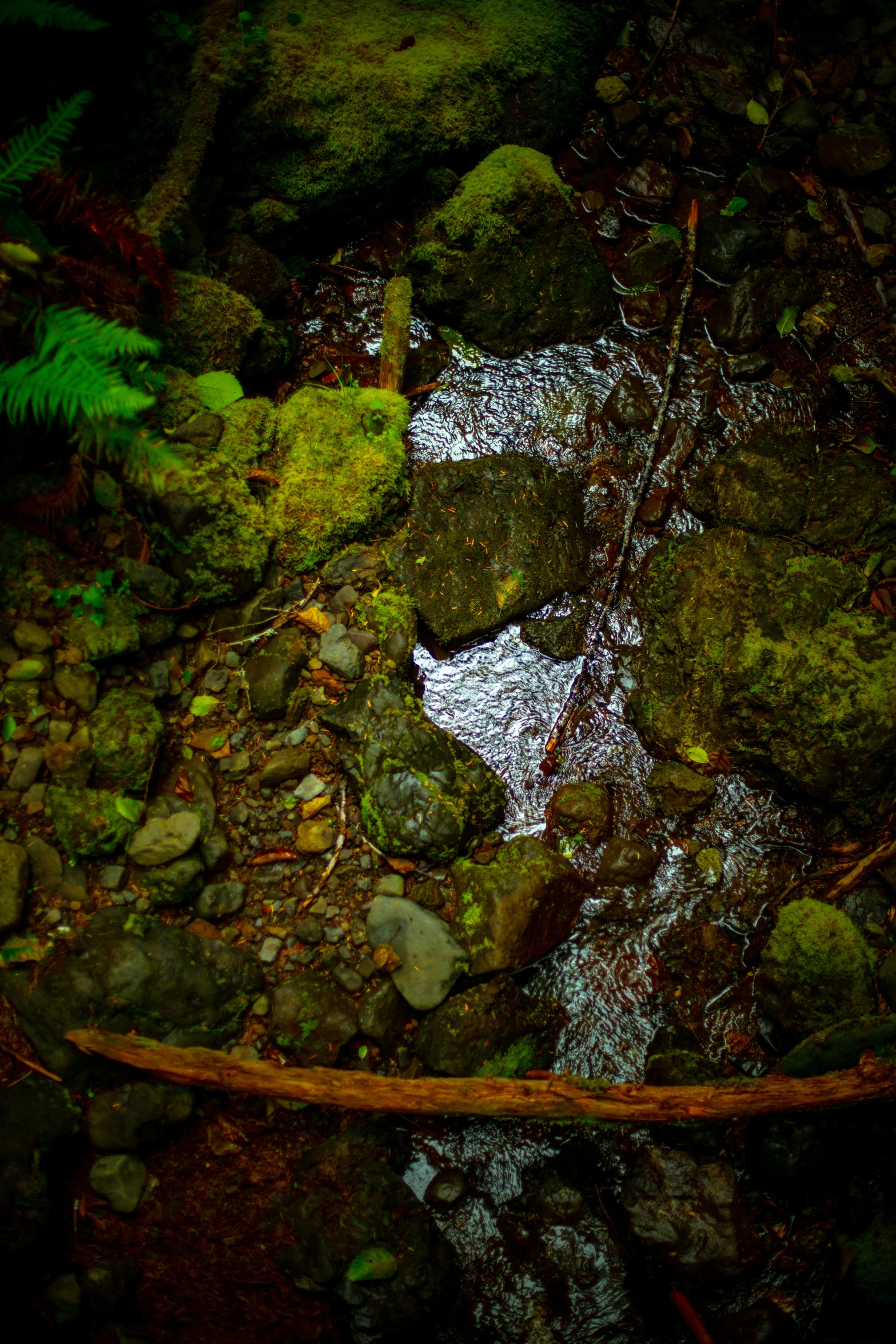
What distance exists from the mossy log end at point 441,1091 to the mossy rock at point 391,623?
72.6 inches

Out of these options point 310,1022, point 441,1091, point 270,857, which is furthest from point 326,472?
point 441,1091

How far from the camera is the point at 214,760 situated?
339 cm

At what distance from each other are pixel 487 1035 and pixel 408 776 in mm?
1130

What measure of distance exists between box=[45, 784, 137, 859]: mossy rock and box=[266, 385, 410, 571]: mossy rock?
4.78ft

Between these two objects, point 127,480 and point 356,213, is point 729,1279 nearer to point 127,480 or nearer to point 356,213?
point 127,480

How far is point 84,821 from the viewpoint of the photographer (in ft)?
9.64

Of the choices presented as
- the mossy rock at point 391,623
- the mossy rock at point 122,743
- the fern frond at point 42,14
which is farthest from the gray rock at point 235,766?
the fern frond at point 42,14

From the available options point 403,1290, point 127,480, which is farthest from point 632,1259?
point 127,480

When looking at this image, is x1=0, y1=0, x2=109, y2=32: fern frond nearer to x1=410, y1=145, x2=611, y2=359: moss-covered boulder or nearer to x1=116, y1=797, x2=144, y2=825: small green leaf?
x1=410, y1=145, x2=611, y2=359: moss-covered boulder

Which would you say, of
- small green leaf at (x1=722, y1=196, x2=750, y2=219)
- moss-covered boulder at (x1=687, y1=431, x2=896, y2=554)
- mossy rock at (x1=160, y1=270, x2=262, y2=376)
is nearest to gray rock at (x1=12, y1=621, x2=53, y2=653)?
mossy rock at (x1=160, y1=270, x2=262, y2=376)

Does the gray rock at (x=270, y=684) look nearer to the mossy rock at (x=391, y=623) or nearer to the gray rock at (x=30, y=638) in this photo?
the mossy rock at (x=391, y=623)

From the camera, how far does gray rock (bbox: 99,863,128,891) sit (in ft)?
9.85

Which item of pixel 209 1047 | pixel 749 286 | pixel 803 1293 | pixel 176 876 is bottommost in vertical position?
pixel 803 1293

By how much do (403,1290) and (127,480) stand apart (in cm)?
341
